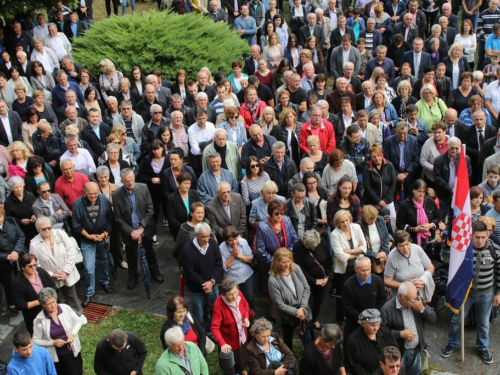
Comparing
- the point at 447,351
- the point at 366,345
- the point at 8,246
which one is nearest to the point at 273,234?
the point at 366,345

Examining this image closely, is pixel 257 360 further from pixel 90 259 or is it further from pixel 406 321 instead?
pixel 90 259

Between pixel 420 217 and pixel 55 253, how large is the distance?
5202mm

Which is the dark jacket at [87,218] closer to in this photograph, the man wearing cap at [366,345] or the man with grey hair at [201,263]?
the man with grey hair at [201,263]

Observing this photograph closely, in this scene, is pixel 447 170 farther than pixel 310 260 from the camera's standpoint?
Yes

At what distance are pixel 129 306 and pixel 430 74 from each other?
7267 mm

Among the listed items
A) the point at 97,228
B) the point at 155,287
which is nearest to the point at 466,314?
the point at 155,287

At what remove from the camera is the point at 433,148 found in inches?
444

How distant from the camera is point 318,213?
396 inches

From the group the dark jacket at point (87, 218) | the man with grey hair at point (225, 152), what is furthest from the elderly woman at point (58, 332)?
the man with grey hair at point (225, 152)

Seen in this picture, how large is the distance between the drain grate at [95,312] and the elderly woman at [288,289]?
2791mm

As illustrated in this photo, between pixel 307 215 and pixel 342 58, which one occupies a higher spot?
pixel 342 58

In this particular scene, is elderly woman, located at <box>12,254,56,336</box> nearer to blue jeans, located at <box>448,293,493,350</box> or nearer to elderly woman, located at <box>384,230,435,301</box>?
elderly woman, located at <box>384,230,435,301</box>

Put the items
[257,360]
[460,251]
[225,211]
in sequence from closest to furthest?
[257,360] → [460,251] → [225,211]

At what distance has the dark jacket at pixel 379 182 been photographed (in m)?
10.6
